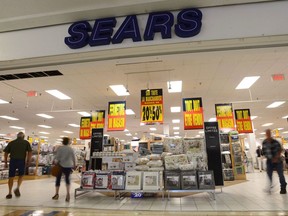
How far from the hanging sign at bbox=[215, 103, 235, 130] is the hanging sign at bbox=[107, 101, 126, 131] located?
455 centimetres

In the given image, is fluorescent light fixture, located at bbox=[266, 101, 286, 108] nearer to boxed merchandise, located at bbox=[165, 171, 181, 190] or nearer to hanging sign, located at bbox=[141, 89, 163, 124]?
hanging sign, located at bbox=[141, 89, 163, 124]

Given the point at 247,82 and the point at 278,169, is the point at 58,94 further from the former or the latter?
the point at 278,169

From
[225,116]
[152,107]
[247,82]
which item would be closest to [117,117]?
[152,107]

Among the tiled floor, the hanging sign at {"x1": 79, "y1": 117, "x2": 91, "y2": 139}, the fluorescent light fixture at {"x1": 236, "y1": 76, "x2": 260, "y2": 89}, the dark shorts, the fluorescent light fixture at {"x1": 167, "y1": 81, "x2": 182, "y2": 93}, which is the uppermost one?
the fluorescent light fixture at {"x1": 236, "y1": 76, "x2": 260, "y2": 89}

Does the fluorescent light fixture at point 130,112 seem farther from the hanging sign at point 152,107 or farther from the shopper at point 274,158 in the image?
the shopper at point 274,158

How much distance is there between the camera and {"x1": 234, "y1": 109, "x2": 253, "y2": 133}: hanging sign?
11041mm

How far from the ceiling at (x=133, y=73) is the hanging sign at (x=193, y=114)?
2.10ft

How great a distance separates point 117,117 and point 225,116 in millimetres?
5172

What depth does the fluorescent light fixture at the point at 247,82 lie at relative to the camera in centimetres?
840

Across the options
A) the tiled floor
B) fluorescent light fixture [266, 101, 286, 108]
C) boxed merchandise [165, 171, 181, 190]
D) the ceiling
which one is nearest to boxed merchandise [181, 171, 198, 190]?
boxed merchandise [165, 171, 181, 190]

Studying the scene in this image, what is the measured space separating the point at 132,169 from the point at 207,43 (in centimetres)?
370

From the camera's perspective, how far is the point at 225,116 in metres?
10.4

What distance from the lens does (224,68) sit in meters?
7.36

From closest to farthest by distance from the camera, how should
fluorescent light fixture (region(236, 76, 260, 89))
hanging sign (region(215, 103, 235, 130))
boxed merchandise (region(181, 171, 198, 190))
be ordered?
boxed merchandise (region(181, 171, 198, 190)) → fluorescent light fixture (region(236, 76, 260, 89)) → hanging sign (region(215, 103, 235, 130))
